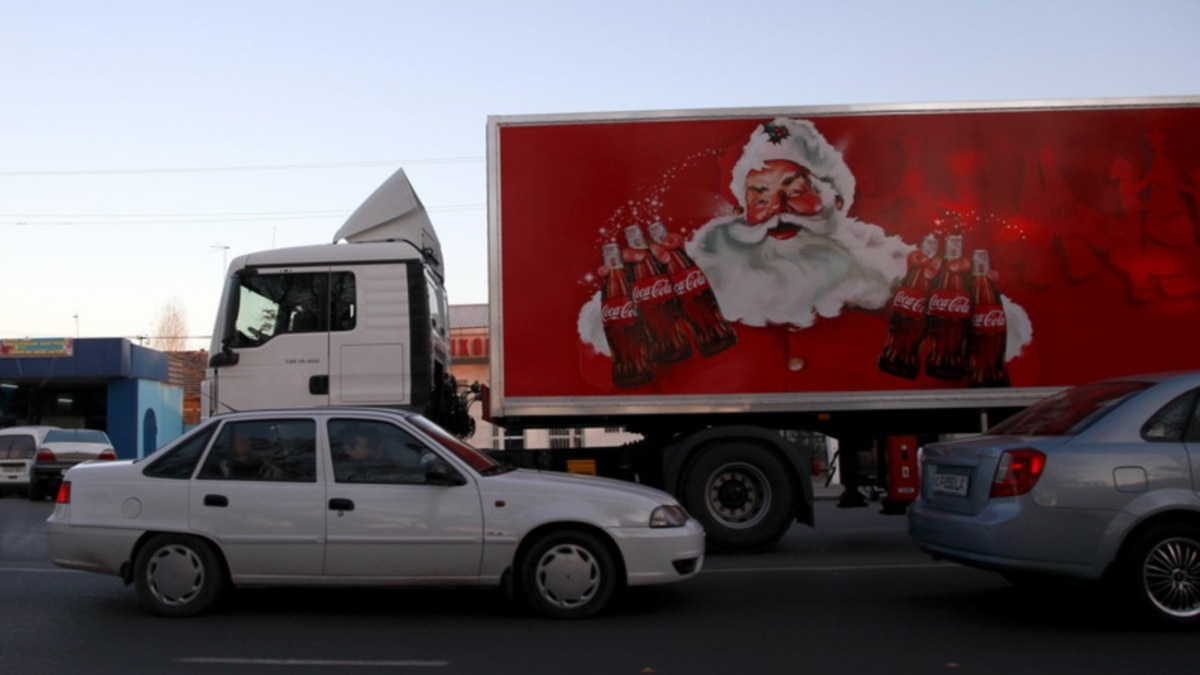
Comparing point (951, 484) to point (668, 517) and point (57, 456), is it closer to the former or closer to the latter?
point (668, 517)

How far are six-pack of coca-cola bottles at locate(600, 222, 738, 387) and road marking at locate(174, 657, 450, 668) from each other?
4602mm

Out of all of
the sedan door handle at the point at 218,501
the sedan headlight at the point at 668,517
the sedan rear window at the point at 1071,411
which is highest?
the sedan rear window at the point at 1071,411

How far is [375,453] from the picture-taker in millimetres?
7730

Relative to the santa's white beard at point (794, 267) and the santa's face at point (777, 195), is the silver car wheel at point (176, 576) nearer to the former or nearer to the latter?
the santa's white beard at point (794, 267)

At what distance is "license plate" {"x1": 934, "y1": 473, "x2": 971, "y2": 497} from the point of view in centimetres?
748

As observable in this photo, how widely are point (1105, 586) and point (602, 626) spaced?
10.1 feet

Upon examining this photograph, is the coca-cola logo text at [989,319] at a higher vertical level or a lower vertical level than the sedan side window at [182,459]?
higher

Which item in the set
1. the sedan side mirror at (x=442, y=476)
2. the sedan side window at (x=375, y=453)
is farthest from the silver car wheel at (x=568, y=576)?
the sedan side window at (x=375, y=453)

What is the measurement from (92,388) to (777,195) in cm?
3391

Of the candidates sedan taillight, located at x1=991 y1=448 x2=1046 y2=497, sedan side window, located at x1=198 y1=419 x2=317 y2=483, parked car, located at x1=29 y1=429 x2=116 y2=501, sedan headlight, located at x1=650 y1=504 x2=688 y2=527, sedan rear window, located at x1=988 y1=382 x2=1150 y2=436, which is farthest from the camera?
parked car, located at x1=29 y1=429 x2=116 y2=501

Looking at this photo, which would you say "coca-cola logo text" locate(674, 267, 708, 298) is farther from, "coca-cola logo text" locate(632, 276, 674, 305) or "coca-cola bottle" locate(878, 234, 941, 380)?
"coca-cola bottle" locate(878, 234, 941, 380)

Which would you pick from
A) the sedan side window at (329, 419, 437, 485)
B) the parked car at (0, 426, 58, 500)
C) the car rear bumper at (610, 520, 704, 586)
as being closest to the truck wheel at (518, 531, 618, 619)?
the car rear bumper at (610, 520, 704, 586)

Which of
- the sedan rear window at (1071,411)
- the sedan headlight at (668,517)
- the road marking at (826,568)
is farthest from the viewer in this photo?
the road marking at (826,568)

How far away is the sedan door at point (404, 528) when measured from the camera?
7473mm
